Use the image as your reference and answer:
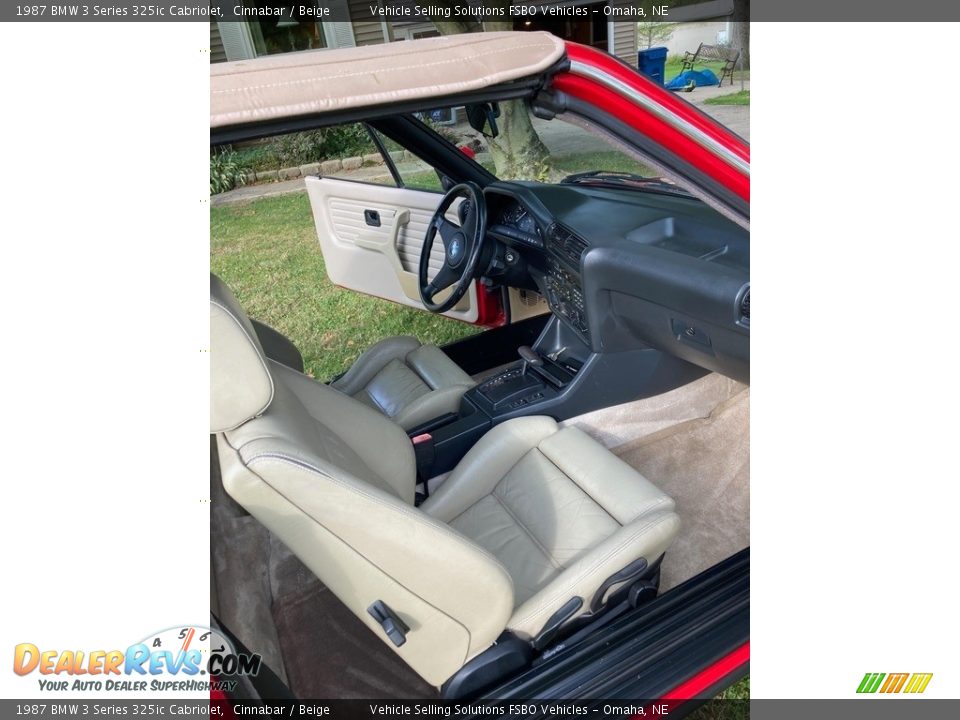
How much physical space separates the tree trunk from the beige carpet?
36.4 inches

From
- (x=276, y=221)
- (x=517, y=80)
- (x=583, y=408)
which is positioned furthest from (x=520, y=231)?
(x=276, y=221)

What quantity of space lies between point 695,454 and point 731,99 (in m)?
1.26

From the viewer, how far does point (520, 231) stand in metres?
2.32

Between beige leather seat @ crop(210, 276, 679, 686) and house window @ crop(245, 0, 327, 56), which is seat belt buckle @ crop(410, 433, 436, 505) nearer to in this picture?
beige leather seat @ crop(210, 276, 679, 686)

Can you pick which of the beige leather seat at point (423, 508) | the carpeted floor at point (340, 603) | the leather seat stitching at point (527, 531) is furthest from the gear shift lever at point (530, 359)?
the leather seat stitching at point (527, 531)

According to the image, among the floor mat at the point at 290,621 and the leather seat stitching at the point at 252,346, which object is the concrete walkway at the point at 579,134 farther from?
the floor mat at the point at 290,621

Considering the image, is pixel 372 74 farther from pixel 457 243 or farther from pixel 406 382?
pixel 406 382

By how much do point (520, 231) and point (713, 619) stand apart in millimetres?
1470

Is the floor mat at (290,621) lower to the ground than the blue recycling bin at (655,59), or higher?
lower

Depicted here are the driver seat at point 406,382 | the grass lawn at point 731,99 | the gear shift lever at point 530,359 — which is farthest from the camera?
the gear shift lever at point 530,359

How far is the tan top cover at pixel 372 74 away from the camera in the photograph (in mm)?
881

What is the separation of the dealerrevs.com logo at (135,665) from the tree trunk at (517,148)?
47.2 inches

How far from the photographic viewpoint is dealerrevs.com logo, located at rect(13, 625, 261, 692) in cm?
79

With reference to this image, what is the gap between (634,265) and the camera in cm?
184
